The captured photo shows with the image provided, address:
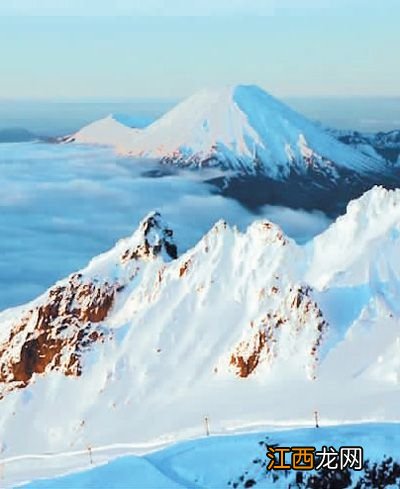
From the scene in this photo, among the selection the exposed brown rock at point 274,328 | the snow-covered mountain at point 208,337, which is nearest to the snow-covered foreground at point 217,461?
the snow-covered mountain at point 208,337

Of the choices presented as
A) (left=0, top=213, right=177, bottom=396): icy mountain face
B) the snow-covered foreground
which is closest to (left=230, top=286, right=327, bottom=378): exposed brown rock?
(left=0, top=213, right=177, bottom=396): icy mountain face

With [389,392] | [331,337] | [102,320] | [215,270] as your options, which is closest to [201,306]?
[215,270]

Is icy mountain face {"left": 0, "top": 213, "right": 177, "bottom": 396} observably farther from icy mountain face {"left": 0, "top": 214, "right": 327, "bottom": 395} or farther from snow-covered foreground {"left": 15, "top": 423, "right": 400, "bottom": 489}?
snow-covered foreground {"left": 15, "top": 423, "right": 400, "bottom": 489}

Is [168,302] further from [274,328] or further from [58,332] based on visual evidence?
[274,328]

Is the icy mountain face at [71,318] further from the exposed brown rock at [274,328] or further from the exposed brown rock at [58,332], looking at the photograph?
the exposed brown rock at [274,328]

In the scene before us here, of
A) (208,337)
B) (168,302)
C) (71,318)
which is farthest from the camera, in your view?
(71,318)

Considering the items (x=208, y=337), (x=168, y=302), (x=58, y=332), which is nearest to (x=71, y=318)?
(x=58, y=332)
